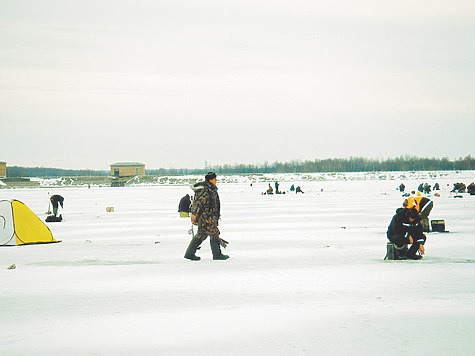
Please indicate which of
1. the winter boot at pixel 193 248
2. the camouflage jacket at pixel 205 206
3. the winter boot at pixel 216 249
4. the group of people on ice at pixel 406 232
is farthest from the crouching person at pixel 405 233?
the winter boot at pixel 193 248

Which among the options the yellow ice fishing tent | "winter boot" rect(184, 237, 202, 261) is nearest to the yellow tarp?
the yellow ice fishing tent

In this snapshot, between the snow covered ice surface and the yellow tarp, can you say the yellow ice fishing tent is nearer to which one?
the yellow tarp

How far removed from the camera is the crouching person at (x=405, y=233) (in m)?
10.7

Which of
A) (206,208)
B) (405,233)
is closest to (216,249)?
(206,208)

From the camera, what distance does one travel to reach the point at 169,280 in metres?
9.07

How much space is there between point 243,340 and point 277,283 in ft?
9.89

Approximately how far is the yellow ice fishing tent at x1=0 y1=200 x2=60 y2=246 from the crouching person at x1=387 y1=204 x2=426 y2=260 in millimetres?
9439

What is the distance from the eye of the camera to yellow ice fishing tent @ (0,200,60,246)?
14109mm

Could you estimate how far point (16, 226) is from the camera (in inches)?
563

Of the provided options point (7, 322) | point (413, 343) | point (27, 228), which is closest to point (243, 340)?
point (413, 343)

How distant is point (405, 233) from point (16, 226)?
1000 centimetres

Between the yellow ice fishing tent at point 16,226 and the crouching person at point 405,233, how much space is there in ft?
31.0

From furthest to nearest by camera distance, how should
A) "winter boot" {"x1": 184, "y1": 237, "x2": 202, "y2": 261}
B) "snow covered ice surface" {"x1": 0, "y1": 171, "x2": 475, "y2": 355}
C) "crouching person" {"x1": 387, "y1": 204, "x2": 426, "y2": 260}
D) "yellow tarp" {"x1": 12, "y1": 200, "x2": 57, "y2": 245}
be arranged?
"yellow tarp" {"x1": 12, "y1": 200, "x2": 57, "y2": 245} → "winter boot" {"x1": 184, "y1": 237, "x2": 202, "y2": 261} → "crouching person" {"x1": 387, "y1": 204, "x2": 426, "y2": 260} → "snow covered ice surface" {"x1": 0, "y1": 171, "x2": 475, "y2": 355}

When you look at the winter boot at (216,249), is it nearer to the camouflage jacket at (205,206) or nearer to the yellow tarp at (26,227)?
the camouflage jacket at (205,206)
